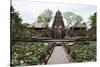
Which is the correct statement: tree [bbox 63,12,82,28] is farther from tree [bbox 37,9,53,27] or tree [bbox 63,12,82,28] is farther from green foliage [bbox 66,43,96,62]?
green foliage [bbox 66,43,96,62]

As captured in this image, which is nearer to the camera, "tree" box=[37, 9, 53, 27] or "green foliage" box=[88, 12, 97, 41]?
"tree" box=[37, 9, 53, 27]

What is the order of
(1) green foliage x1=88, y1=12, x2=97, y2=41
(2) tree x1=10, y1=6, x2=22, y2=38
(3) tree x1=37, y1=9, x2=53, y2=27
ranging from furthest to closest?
(1) green foliage x1=88, y1=12, x2=97, y2=41, (3) tree x1=37, y1=9, x2=53, y2=27, (2) tree x1=10, y1=6, x2=22, y2=38

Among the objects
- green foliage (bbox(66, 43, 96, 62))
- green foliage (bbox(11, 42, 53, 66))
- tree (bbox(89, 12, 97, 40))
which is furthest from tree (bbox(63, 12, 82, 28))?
green foliage (bbox(11, 42, 53, 66))

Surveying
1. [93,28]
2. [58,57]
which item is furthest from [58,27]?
[93,28]

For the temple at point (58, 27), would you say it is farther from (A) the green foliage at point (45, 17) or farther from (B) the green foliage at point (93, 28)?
(B) the green foliage at point (93, 28)

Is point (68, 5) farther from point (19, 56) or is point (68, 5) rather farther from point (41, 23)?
point (19, 56)

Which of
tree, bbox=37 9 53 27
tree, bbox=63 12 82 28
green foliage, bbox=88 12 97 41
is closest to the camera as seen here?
tree, bbox=37 9 53 27
